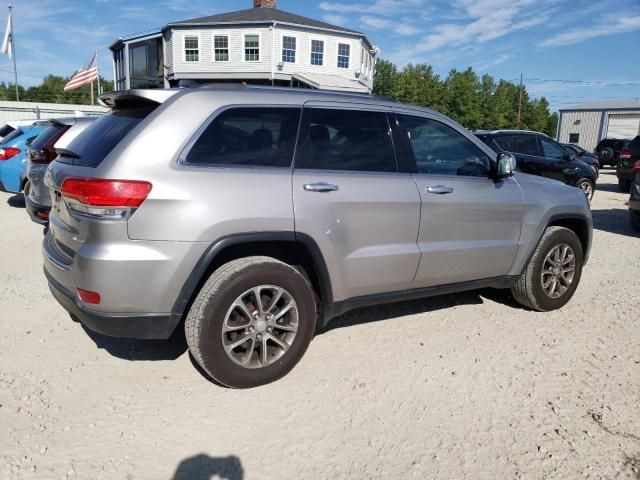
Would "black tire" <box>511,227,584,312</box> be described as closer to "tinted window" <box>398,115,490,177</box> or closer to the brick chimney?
"tinted window" <box>398,115,490,177</box>

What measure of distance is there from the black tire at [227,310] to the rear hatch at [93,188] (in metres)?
0.61

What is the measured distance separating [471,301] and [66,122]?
21.2 ft

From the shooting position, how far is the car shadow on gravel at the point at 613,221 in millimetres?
9086

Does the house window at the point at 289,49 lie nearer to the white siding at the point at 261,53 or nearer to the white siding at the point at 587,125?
the white siding at the point at 261,53

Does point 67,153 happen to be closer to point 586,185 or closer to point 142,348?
point 142,348

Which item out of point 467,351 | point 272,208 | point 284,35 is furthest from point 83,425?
point 284,35

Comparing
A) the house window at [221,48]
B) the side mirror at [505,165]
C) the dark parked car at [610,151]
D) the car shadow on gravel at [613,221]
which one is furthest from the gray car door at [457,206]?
the house window at [221,48]

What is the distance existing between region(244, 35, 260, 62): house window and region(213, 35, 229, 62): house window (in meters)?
1.20

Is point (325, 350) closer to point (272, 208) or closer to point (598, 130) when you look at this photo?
point (272, 208)

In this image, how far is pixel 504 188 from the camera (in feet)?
13.9

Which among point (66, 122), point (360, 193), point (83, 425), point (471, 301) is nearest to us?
point (83, 425)

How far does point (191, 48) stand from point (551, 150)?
24.6m

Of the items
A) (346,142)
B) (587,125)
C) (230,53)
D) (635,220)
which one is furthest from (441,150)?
(587,125)

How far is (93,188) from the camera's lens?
9.06ft
